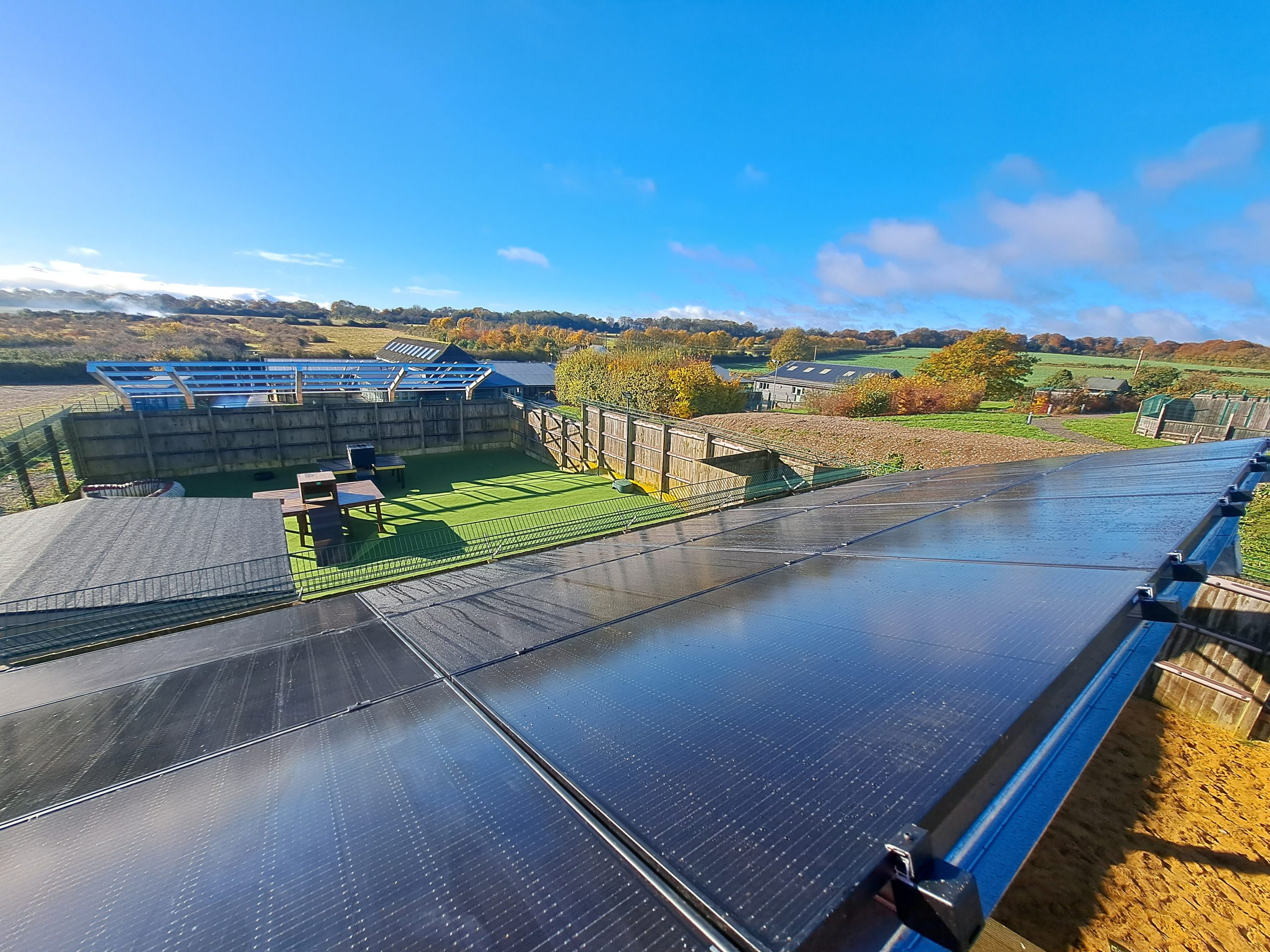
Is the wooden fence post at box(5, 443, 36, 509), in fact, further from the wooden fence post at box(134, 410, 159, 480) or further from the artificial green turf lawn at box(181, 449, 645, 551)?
the artificial green turf lawn at box(181, 449, 645, 551)

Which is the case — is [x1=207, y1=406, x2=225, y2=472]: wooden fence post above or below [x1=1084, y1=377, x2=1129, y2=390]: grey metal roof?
below

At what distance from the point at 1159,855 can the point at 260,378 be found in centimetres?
2353

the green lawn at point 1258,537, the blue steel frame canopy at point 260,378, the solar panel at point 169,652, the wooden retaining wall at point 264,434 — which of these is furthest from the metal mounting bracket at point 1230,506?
the blue steel frame canopy at point 260,378

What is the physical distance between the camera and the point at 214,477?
16781 millimetres

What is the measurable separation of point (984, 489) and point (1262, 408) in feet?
52.3

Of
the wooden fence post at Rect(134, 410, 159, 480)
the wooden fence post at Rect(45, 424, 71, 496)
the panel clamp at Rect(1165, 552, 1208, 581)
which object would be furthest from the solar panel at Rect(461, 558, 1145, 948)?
the wooden fence post at Rect(134, 410, 159, 480)

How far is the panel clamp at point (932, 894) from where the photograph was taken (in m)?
1.08

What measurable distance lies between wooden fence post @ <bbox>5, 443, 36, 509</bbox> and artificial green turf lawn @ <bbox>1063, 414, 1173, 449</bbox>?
92.8 ft

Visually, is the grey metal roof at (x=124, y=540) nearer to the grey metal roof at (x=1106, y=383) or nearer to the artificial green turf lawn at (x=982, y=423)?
the artificial green turf lawn at (x=982, y=423)

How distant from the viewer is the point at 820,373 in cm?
3966

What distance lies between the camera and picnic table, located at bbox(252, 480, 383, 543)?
11.1 meters

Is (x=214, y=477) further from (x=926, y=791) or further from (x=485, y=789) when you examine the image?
(x=926, y=791)

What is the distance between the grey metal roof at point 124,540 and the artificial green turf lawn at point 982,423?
57.9 feet

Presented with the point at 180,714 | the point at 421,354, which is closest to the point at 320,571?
the point at 180,714
